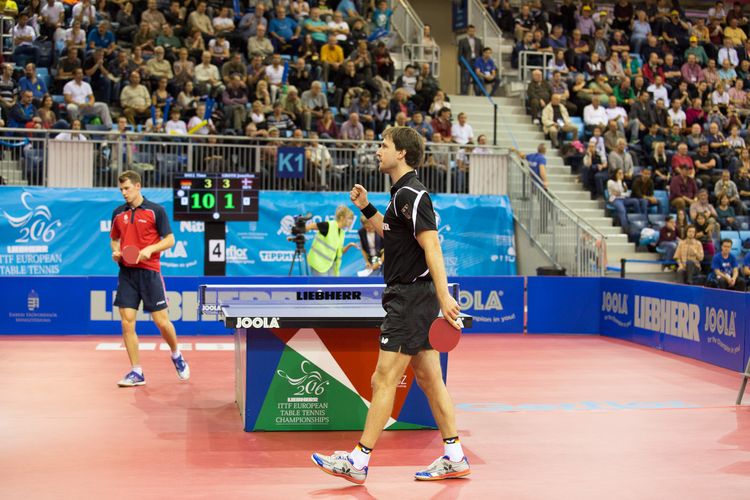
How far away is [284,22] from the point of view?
72.2 feet

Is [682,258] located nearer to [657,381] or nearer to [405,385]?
[657,381]

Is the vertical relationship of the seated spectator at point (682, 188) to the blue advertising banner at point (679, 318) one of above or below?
above

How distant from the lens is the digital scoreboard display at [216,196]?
49.2 feet

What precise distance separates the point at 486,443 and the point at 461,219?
1231cm

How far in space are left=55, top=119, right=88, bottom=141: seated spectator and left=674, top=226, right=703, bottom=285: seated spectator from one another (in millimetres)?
11090

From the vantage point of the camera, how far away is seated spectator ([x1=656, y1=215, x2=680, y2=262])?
19.2 meters

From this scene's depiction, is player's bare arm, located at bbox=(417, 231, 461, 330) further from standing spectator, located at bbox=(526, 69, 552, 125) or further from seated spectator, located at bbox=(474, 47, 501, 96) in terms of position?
seated spectator, located at bbox=(474, 47, 501, 96)

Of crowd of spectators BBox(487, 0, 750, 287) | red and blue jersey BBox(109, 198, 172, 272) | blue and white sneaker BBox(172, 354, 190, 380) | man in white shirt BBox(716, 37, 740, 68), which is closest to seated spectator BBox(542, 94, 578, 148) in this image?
crowd of spectators BBox(487, 0, 750, 287)

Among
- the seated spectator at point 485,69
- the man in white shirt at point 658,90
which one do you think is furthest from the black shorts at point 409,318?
the man in white shirt at point 658,90

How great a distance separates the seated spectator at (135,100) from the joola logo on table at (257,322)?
41.1 feet

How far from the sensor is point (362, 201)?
246 inches

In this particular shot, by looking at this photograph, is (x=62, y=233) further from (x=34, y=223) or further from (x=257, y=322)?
(x=257, y=322)

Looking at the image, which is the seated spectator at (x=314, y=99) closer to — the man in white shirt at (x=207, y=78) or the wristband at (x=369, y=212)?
the man in white shirt at (x=207, y=78)

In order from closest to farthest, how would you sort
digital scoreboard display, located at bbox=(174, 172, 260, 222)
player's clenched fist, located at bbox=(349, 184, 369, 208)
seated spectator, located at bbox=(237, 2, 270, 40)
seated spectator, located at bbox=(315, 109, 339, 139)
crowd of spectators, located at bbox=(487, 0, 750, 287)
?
player's clenched fist, located at bbox=(349, 184, 369, 208)
digital scoreboard display, located at bbox=(174, 172, 260, 222)
seated spectator, located at bbox=(315, 109, 339, 139)
crowd of spectators, located at bbox=(487, 0, 750, 287)
seated spectator, located at bbox=(237, 2, 270, 40)
